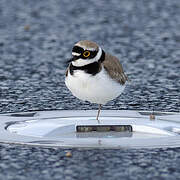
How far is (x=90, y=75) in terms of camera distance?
861 cm

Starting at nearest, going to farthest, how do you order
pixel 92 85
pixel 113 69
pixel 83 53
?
pixel 92 85 < pixel 83 53 < pixel 113 69

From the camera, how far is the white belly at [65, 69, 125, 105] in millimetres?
8602

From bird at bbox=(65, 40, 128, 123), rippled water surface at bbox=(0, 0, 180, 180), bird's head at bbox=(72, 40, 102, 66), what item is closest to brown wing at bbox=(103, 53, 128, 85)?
bird at bbox=(65, 40, 128, 123)

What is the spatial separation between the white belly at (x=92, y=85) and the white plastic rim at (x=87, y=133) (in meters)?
0.37

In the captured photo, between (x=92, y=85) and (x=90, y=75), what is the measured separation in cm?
12

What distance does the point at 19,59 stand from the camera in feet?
45.5

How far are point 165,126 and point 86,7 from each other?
10469 mm

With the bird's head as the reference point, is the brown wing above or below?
below

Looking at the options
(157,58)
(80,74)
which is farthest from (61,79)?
(80,74)

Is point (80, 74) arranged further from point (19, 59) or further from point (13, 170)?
point (19, 59)

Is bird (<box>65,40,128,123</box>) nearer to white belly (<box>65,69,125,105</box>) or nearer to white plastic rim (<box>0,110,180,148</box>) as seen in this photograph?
white belly (<box>65,69,125,105</box>)

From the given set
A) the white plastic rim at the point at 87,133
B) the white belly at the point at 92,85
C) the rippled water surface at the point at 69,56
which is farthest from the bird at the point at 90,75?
the rippled water surface at the point at 69,56

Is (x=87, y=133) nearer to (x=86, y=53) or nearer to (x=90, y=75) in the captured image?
(x=90, y=75)

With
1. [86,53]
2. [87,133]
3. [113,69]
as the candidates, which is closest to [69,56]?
[113,69]
